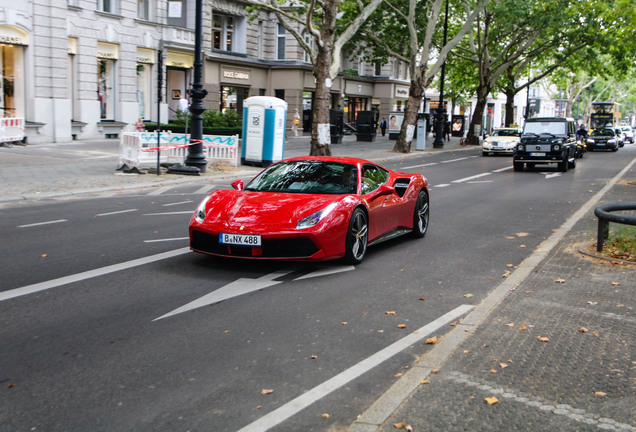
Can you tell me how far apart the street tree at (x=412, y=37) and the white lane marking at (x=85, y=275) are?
26985 millimetres

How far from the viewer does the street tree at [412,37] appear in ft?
113

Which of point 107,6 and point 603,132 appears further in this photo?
point 603,132

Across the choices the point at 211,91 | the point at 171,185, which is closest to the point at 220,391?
the point at 171,185

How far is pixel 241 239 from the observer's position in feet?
24.5

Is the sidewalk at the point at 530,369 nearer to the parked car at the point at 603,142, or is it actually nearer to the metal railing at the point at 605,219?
the metal railing at the point at 605,219

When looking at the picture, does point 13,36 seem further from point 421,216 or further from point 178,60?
point 421,216

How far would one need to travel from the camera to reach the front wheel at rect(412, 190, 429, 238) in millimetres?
10102

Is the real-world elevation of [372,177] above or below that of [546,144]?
below

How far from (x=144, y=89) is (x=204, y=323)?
31.7 meters

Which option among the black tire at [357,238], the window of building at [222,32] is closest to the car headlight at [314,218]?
the black tire at [357,238]

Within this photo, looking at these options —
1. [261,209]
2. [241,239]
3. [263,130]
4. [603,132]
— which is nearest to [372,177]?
[261,209]

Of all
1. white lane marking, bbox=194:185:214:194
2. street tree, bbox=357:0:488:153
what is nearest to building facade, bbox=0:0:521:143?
white lane marking, bbox=194:185:214:194

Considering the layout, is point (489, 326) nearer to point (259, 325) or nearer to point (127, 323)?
point (259, 325)

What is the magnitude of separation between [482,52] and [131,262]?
130 ft
